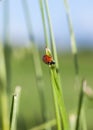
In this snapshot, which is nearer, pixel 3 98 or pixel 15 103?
pixel 15 103

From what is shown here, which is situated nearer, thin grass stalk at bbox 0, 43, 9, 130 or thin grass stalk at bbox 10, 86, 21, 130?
thin grass stalk at bbox 10, 86, 21, 130

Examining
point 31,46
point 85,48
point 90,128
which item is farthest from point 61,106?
point 85,48

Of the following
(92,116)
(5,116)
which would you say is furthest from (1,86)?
(92,116)

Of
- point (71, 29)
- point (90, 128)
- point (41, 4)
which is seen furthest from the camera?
point (90, 128)

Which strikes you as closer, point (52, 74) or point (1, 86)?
point (52, 74)

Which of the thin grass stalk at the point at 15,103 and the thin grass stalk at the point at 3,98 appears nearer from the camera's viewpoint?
the thin grass stalk at the point at 15,103

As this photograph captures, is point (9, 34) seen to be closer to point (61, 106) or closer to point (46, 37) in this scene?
point (46, 37)

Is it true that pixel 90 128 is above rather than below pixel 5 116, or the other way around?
below

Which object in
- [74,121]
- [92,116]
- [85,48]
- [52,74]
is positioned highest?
[52,74]

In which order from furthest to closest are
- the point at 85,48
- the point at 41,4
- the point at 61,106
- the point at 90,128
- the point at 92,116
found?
the point at 85,48 < the point at 92,116 < the point at 90,128 < the point at 41,4 < the point at 61,106

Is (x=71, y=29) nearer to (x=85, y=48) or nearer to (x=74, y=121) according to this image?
(x=74, y=121)
